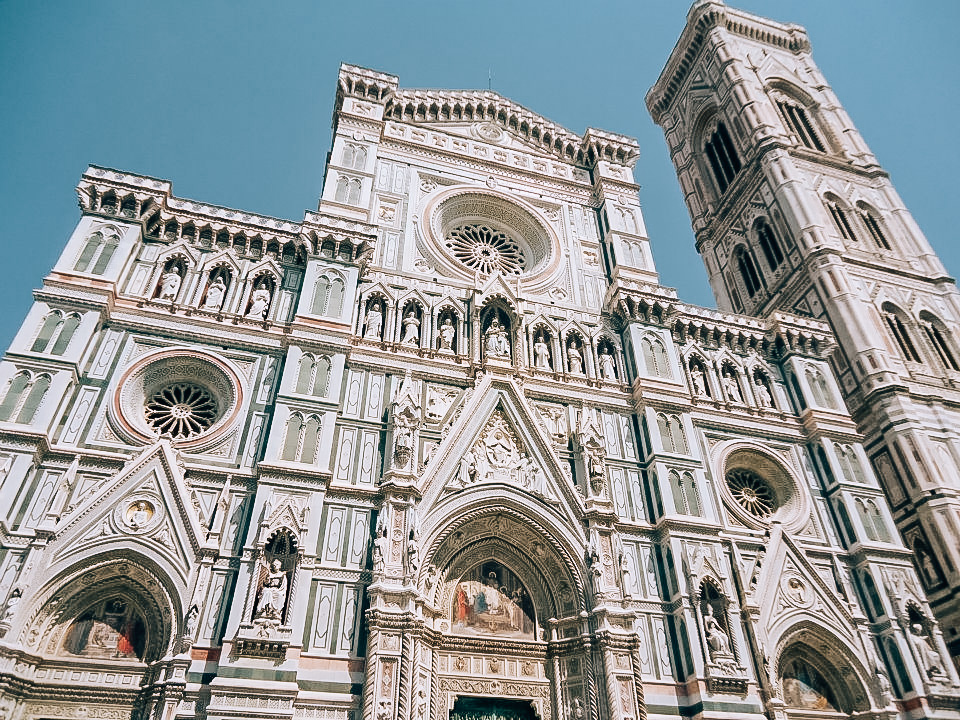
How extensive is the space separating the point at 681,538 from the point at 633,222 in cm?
1173

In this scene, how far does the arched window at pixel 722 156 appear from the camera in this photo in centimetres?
3478

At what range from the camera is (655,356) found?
20016 millimetres

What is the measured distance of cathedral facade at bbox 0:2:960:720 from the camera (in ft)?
42.2

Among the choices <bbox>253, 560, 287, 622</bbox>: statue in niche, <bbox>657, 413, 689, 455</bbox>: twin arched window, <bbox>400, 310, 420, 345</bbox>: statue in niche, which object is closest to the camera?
<bbox>253, 560, 287, 622</bbox>: statue in niche

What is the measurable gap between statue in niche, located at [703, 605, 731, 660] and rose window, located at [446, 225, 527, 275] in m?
11.5

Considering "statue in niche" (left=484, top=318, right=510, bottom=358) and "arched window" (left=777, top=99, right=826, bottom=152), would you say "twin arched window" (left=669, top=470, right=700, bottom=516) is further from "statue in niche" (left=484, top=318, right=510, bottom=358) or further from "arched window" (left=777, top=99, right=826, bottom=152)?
"arched window" (left=777, top=99, right=826, bottom=152)

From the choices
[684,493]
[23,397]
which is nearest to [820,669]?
[684,493]

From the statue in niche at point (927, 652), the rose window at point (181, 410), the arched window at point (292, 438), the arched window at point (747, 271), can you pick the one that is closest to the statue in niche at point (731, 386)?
the statue in niche at point (927, 652)

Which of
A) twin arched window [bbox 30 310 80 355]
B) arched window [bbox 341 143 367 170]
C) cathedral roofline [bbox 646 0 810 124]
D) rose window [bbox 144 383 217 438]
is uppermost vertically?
cathedral roofline [bbox 646 0 810 124]

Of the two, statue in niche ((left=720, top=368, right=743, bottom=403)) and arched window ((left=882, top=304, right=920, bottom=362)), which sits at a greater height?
arched window ((left=882, top=304, right=920, bottom=362))

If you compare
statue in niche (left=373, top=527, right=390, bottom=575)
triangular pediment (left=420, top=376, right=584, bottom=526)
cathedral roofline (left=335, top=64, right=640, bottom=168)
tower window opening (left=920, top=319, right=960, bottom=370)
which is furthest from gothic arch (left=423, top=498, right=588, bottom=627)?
tower window opening (left=920, top=319, right=960, bottom=370)

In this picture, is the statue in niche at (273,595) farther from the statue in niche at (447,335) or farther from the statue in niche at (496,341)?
the statue in niche at (496,341)

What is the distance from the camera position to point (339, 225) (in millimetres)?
18938

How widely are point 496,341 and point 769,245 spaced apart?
57.5ft
